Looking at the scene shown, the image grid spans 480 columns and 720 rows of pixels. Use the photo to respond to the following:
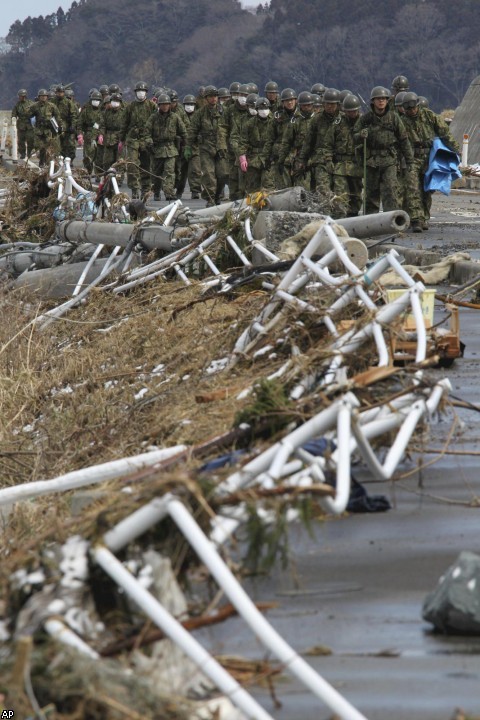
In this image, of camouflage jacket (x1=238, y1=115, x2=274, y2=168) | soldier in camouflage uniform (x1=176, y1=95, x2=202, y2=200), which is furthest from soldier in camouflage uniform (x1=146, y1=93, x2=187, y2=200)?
camouflage jacket (x1=238, y1=115, x2=274, y2=168)

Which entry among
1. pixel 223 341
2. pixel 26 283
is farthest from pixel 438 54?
pixel 223 341

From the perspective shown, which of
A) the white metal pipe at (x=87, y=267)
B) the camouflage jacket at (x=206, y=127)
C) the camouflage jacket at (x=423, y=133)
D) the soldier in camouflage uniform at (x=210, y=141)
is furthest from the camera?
the camouflage jacket at (x=206, y=127)

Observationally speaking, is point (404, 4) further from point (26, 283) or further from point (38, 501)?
point (38, 501)

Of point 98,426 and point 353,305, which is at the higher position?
point 353,305

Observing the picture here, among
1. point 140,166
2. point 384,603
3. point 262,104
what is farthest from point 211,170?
point 384,603

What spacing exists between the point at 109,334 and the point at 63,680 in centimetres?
795

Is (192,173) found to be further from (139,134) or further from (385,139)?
(385,139)

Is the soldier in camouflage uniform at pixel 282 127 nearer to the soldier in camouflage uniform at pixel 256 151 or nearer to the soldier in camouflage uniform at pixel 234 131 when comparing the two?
the soldier in camouflage uniform at pixel 256 151

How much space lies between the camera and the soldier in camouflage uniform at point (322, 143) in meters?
17.7

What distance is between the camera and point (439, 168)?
1686 centimetres

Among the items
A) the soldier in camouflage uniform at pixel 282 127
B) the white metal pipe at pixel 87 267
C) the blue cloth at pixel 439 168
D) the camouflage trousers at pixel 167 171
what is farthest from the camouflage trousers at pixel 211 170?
the white metal pipe at pixel 87 267

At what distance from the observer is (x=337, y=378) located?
5672 mm

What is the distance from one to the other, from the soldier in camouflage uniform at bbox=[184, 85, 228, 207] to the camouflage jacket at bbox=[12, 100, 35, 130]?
8.68m

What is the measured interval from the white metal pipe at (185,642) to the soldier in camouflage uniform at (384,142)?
543 inches
